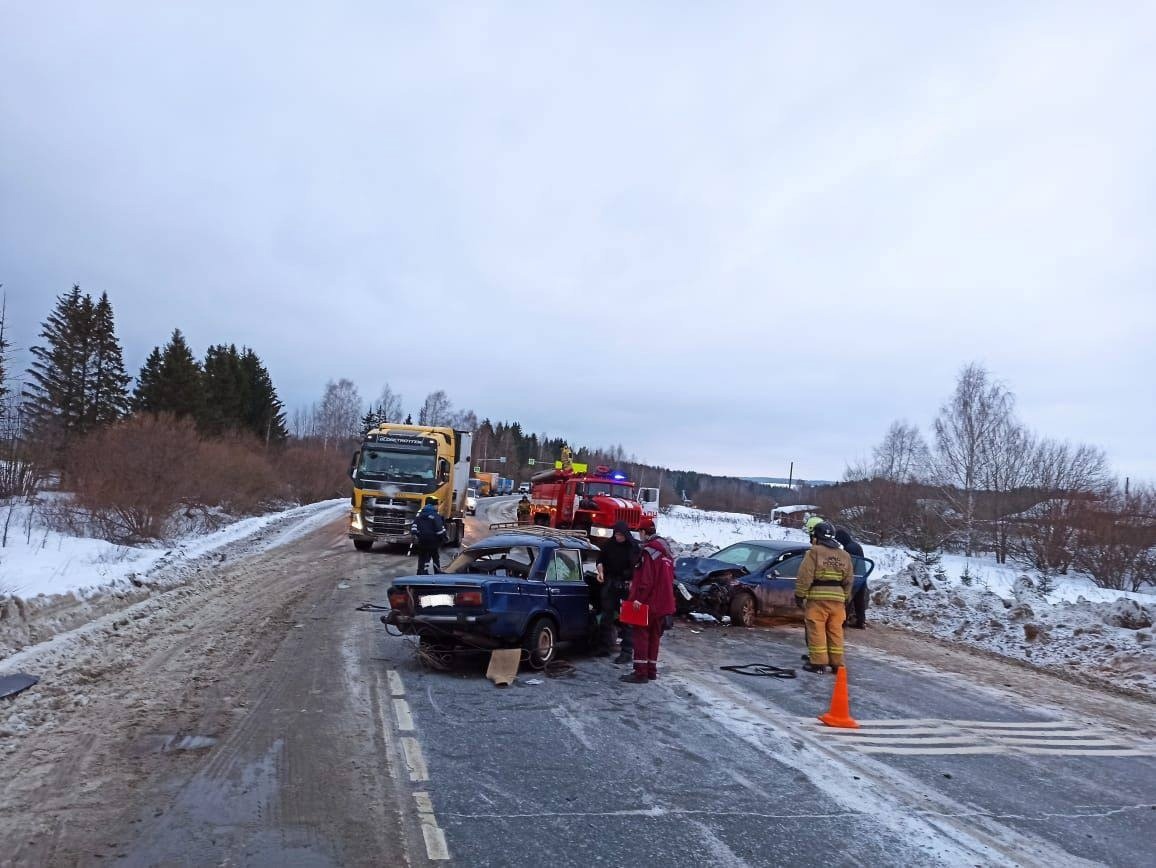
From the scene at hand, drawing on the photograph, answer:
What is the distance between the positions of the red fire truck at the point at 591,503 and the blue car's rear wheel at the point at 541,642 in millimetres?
14882

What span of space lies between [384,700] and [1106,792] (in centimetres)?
590

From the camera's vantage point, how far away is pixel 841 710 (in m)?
7.30

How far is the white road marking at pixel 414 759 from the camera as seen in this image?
17.5 feet

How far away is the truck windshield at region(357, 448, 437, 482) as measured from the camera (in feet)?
67.9

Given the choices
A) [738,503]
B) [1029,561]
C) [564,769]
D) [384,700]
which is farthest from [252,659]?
[738,503]

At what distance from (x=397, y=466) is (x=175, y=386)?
33.6m

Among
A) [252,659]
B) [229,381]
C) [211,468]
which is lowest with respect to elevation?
[252,659]

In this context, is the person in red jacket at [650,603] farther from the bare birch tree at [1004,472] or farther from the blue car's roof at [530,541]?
the bare birch tree at [1004,472]

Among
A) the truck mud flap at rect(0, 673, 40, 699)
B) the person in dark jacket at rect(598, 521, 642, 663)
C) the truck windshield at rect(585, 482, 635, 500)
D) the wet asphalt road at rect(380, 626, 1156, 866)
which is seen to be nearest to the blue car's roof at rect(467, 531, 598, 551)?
the person in dark jacket at rect(598, 521, 642, 663)

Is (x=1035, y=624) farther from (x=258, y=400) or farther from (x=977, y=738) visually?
(x=258, y=400)

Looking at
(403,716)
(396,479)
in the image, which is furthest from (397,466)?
(403,716)

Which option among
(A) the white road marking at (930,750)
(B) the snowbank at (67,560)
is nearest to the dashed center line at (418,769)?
(A) the white road marking at (930,750)

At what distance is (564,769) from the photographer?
5.68 metres

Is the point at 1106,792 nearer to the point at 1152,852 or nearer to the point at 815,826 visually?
the point at 1152,852
